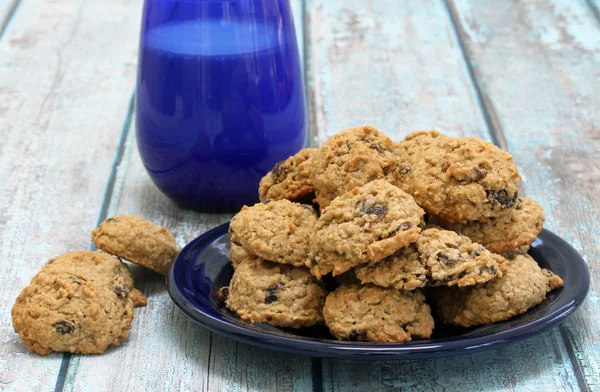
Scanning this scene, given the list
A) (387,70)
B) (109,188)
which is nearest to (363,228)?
(109,188)

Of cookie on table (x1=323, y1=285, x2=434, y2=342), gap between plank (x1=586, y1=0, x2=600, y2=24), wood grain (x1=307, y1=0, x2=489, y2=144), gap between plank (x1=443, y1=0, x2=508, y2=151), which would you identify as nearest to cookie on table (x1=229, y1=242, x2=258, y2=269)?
cookie on table (x1=323, y1=285, x2=434, y2=342)

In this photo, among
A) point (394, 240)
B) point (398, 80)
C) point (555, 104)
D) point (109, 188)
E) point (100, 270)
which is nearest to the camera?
point (394, 240)

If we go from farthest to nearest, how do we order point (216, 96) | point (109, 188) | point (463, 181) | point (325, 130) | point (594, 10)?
1. point (594, 10)
2. point (325, 130)
3. point (109, 188)
4. point (216, 96)
5. point (463, 181)

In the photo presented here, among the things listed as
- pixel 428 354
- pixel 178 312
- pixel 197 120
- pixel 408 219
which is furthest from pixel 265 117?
pixel 428 354

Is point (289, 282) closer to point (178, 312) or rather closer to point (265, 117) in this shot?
point (178, 312)

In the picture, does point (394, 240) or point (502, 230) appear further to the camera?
point (502, 230)

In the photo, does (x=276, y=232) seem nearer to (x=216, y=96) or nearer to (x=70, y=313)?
(x=70, y=313)
